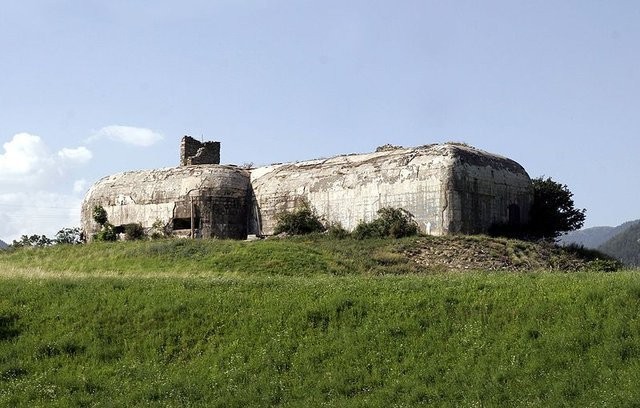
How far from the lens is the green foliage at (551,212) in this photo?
33438 millimetres

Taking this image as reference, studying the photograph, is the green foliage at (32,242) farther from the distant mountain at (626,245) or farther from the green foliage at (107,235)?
the distant mountain at (626,245)

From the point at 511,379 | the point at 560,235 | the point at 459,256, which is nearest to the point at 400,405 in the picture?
the point at 511,379

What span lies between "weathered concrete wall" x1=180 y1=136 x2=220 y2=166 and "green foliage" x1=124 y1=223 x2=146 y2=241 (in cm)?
420

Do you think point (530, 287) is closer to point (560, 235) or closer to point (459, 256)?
point (459, 256)

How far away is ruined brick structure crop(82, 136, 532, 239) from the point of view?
101 ft

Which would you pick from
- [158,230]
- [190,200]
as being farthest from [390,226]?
[158,230]

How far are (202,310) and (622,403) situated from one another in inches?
361

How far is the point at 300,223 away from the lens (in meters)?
34.0

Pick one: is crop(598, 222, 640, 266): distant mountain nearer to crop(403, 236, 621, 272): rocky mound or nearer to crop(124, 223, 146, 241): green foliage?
crop(124, 223, 146, 241): green foliage

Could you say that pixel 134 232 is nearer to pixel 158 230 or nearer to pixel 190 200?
pixel 158 230

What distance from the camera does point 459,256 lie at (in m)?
27.9

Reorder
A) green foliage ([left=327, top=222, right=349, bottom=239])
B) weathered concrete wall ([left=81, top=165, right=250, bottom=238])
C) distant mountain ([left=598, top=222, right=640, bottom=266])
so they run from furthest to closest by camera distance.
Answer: distant mountain ([left=598, top=222, right=640, bottom=266])
weathered concrete wall ([left=81, top=165, right=250, bottom=238])
green foliage ([left=327, top=222, right=349, bottom=239])

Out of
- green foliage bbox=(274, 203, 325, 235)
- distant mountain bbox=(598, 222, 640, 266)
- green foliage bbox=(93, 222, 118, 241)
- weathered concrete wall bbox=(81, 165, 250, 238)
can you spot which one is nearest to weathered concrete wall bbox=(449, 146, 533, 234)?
green foliage bbox=(274, 203, 325, 235)

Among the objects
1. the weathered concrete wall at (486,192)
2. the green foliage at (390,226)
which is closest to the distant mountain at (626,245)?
the weathered concrete wall at (486,192)
